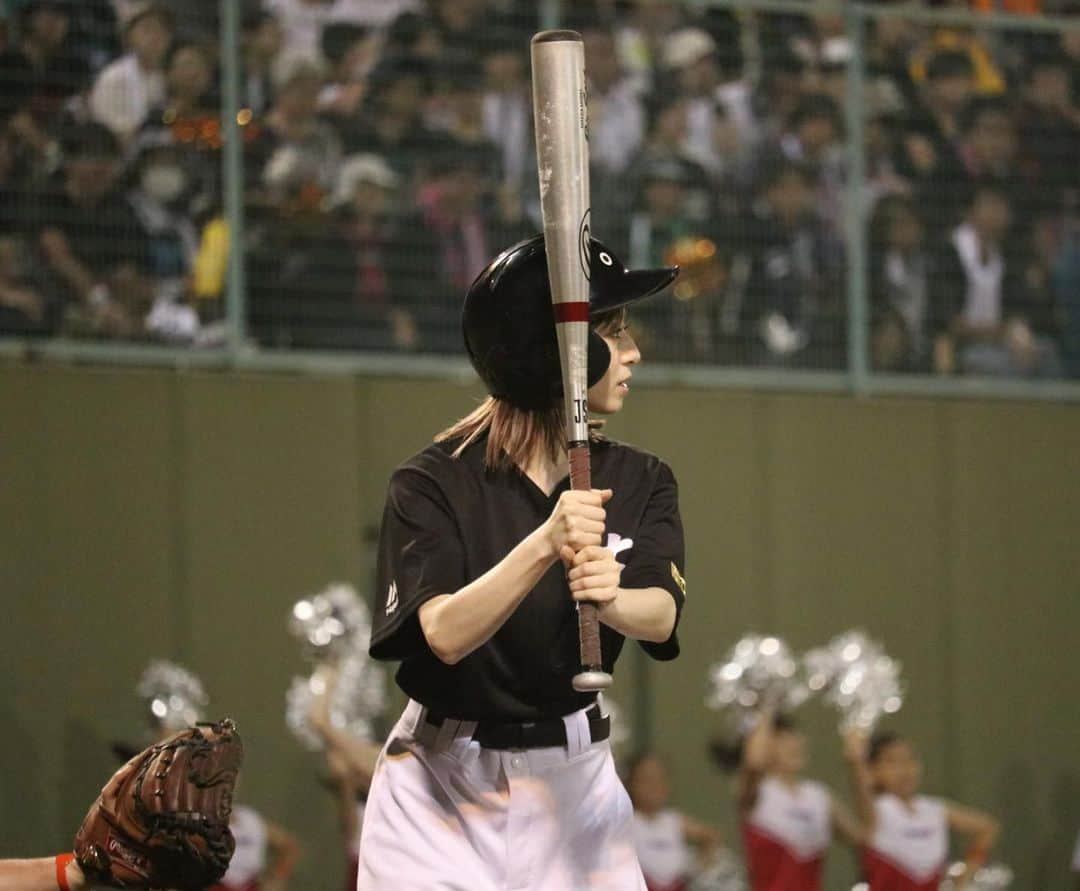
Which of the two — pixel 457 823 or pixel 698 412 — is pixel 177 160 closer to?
pixel 698 412

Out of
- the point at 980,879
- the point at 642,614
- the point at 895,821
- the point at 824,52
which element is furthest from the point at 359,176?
the point at 642,614

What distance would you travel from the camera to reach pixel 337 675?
28.8 ft

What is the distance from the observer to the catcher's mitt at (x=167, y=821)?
3342 millimetres

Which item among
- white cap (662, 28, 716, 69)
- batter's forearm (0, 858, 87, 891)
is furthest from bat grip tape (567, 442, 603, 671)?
white cap (662, 28, 716, 69)

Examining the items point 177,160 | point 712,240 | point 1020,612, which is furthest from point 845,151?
point 177,160

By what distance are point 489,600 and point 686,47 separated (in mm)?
7115

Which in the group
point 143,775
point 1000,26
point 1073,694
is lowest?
point 1073,694

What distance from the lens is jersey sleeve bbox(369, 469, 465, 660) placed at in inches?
136

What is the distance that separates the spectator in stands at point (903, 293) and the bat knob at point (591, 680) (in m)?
7.24

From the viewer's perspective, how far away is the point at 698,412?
10156 millimetres

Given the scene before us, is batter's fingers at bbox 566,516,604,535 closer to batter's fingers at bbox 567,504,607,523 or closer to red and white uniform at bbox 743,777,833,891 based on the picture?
batter's fingers at bbox 567,504,607,523

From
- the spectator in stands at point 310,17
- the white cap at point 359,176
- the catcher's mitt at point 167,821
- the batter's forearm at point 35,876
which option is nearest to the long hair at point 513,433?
the catcher's mitt at point 167,821

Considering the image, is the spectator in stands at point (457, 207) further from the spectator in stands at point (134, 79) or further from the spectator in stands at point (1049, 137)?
the spectator in stands at point (1049, 137)

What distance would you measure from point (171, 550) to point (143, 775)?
19.2ft
